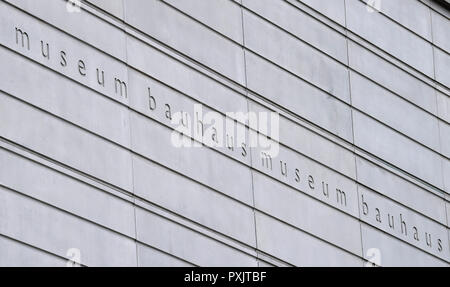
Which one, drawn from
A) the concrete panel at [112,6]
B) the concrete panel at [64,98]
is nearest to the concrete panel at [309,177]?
the concrete panel at [64,98]

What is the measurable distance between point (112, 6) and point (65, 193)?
294 centimetres

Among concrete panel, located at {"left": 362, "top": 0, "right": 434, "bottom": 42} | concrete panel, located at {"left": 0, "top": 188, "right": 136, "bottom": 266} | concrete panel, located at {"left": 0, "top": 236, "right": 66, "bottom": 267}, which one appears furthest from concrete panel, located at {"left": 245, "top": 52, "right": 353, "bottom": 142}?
concrete panel, located at {"left": 0, "top": 236, "right": 66, "bottom": 267}

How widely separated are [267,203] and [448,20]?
6.84m

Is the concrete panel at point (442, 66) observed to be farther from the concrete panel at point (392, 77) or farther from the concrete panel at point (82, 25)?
the concrete panel at point (82, 25)

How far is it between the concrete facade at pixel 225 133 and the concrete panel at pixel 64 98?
22 mm

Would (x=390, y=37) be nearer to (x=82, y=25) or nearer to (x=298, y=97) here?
(x=298, y=97)

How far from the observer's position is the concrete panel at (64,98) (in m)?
21.5

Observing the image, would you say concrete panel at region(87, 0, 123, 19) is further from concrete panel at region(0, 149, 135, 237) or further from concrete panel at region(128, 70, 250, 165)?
concrete panel at region(0, 149, 135, 237)

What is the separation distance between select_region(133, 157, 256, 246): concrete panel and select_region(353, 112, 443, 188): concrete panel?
135 inches

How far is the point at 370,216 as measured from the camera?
27031mm

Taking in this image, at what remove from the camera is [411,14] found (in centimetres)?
2933

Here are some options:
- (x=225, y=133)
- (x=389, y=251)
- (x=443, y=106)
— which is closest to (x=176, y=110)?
(x=225, y=133)
